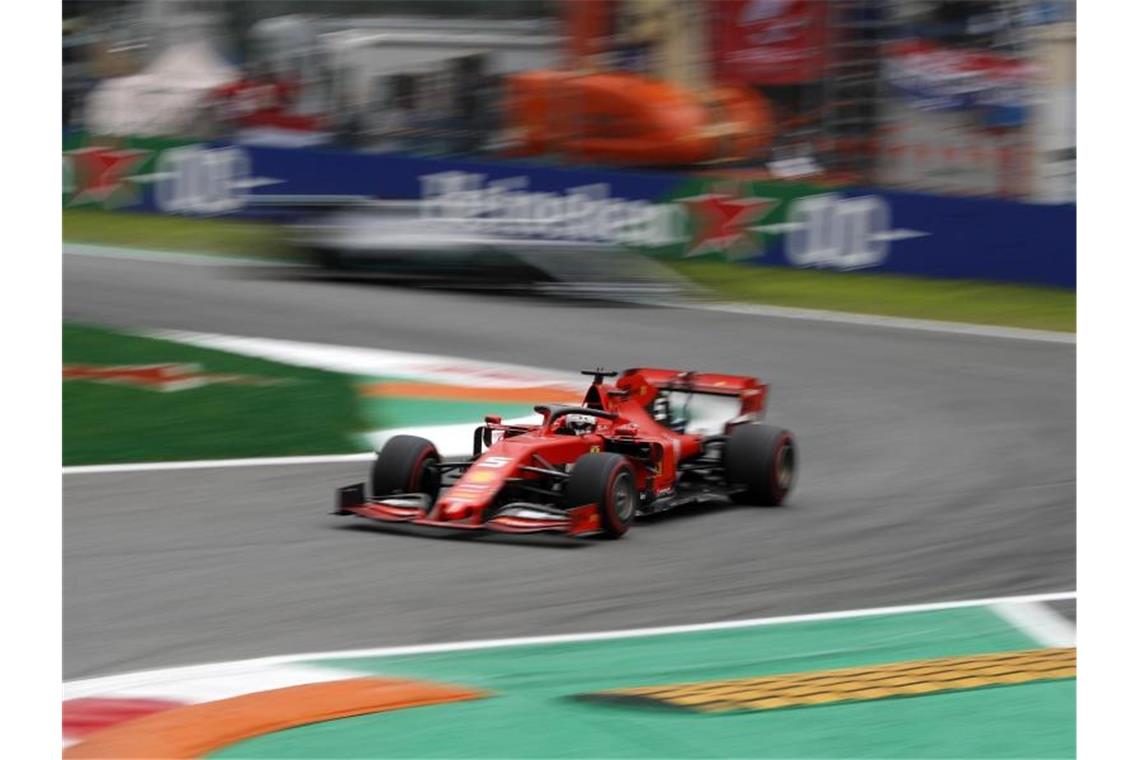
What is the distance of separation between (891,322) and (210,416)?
8.49 m

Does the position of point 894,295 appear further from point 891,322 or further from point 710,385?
point 710,385

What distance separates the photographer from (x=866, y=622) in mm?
8281

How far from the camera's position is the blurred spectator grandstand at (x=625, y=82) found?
858 inches

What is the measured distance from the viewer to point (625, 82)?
2512cm

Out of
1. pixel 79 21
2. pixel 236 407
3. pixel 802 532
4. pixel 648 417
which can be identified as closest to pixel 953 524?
pixel 802 532

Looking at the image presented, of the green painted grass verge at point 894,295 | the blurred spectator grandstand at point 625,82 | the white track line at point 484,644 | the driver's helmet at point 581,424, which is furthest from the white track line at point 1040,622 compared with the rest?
the blurred spectator grandstand at point 625,82

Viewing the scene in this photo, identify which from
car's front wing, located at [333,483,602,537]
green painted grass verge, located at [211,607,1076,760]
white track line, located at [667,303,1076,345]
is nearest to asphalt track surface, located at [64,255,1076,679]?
car's front wing, located at [333,483,602,537]

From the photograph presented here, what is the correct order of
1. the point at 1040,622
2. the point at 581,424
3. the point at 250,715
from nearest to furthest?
the point at 250,715 < the point at 1040,622 < the point at 581,424

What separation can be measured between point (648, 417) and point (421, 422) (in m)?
3.21

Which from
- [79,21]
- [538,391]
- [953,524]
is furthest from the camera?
[79,21]

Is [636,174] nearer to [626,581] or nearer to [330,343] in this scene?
[330,343]

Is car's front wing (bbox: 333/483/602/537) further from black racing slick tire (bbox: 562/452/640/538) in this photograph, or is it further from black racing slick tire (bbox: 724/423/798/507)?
black racing slick tire (bbox: 724/423/798/507)

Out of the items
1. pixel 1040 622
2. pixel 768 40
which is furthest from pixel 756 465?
pixel 768 40

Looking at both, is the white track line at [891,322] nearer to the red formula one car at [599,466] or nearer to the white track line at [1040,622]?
the red formula one car at [599,466]
